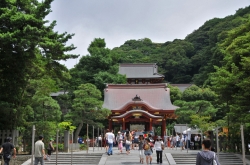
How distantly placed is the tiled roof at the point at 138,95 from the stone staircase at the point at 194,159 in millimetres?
18190

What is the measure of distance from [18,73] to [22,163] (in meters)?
4.59

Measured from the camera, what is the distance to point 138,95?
3866cm

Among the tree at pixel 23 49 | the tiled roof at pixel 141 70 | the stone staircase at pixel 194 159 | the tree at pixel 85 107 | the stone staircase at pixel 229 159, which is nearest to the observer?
the tree at pixel 23 49

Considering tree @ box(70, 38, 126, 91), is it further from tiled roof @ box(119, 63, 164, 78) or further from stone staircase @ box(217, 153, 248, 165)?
stone staircase @ box(217, 153, 248, 165)

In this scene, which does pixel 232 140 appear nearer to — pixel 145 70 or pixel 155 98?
pixel 155 98

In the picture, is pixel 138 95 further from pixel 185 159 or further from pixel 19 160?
pixel 19 160

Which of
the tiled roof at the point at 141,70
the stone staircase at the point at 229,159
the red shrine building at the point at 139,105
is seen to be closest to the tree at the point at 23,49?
the stone staircase at the point at 229,159

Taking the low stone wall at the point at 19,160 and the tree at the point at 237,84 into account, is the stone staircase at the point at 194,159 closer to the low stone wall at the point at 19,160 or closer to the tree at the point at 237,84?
the tree at the point at 237,84

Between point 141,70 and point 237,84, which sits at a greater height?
point 141,70

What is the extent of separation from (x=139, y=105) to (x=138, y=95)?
593cm

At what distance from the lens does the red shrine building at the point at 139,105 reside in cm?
3250

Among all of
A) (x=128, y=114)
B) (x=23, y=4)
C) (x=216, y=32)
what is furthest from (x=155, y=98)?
(x=216, y=32)

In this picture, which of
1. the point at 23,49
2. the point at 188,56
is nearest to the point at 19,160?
the point at 23,49

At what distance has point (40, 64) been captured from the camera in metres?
17.8
